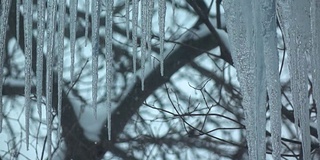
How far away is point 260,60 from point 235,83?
2.38 meters

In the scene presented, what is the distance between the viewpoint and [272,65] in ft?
4.11

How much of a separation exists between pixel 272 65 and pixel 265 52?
34 millimetres

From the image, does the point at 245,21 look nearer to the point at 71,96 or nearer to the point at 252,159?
the point at 252,159

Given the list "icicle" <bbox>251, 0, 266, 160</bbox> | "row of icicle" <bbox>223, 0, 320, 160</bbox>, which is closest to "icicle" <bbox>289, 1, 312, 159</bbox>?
"row of icicle" <bbox>223, 0, 320, 160</bbox>

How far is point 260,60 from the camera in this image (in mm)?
1231

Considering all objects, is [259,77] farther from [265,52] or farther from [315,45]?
[315,45]

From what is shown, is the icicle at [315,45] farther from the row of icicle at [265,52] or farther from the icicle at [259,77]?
the icicle at [259,77]

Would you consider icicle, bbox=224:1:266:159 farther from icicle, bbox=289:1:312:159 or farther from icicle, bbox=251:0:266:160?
icicle, bbox=289:1:312:159

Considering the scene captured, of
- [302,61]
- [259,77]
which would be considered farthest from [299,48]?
[259,77]

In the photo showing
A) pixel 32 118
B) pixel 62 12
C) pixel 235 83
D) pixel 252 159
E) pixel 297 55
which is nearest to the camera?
pixel 252 159

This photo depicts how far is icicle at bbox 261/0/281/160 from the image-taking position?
4.03 ft

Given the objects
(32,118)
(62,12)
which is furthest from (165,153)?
(62,12)

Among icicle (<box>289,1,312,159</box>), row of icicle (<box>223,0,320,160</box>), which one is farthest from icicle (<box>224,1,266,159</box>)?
icicle (<box>289,1,312,159</box>)

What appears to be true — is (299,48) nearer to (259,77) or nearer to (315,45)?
(315,45)
